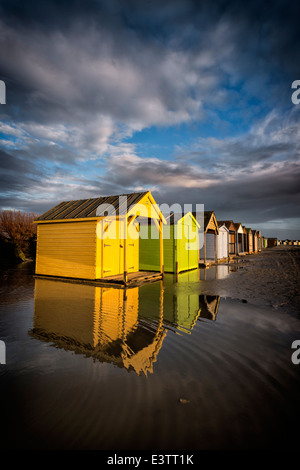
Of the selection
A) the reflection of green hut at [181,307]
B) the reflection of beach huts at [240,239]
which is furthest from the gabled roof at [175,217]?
the reflection of beach huts at [240,239]

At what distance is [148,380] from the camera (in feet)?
13.3

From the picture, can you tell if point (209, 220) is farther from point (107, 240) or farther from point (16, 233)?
point (16, 233)

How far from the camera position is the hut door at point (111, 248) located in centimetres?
1385

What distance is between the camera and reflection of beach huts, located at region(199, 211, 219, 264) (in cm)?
2273


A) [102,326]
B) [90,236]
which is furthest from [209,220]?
[102,326]

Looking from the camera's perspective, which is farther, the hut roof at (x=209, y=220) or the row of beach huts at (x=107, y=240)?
the hut roof at (x=209, y=220)

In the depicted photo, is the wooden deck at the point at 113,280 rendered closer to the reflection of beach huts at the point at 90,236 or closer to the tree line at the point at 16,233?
the reflection of beach huts at the point at 90,236

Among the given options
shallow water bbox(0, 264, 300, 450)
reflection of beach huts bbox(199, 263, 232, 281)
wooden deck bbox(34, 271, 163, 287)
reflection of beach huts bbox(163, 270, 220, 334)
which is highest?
wooden deck bbox(34, 271, 163, 287)

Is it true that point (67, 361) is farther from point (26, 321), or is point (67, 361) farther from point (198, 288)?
point (198, 288)

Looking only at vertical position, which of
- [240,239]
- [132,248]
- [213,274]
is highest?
[240,239]

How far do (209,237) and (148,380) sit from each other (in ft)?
82.5

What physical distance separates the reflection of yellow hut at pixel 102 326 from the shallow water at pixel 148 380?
0.11 feet

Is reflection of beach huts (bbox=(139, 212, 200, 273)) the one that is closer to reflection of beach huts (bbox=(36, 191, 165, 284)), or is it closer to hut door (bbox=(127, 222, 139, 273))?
hut door (bbox=(127, 222, 139, 273))

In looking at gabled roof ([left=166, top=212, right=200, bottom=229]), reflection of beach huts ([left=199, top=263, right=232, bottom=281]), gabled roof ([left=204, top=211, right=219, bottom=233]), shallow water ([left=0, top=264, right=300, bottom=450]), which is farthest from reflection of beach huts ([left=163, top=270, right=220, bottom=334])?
gabled roof ([left=204, top=211, right=219, bottom=233])
